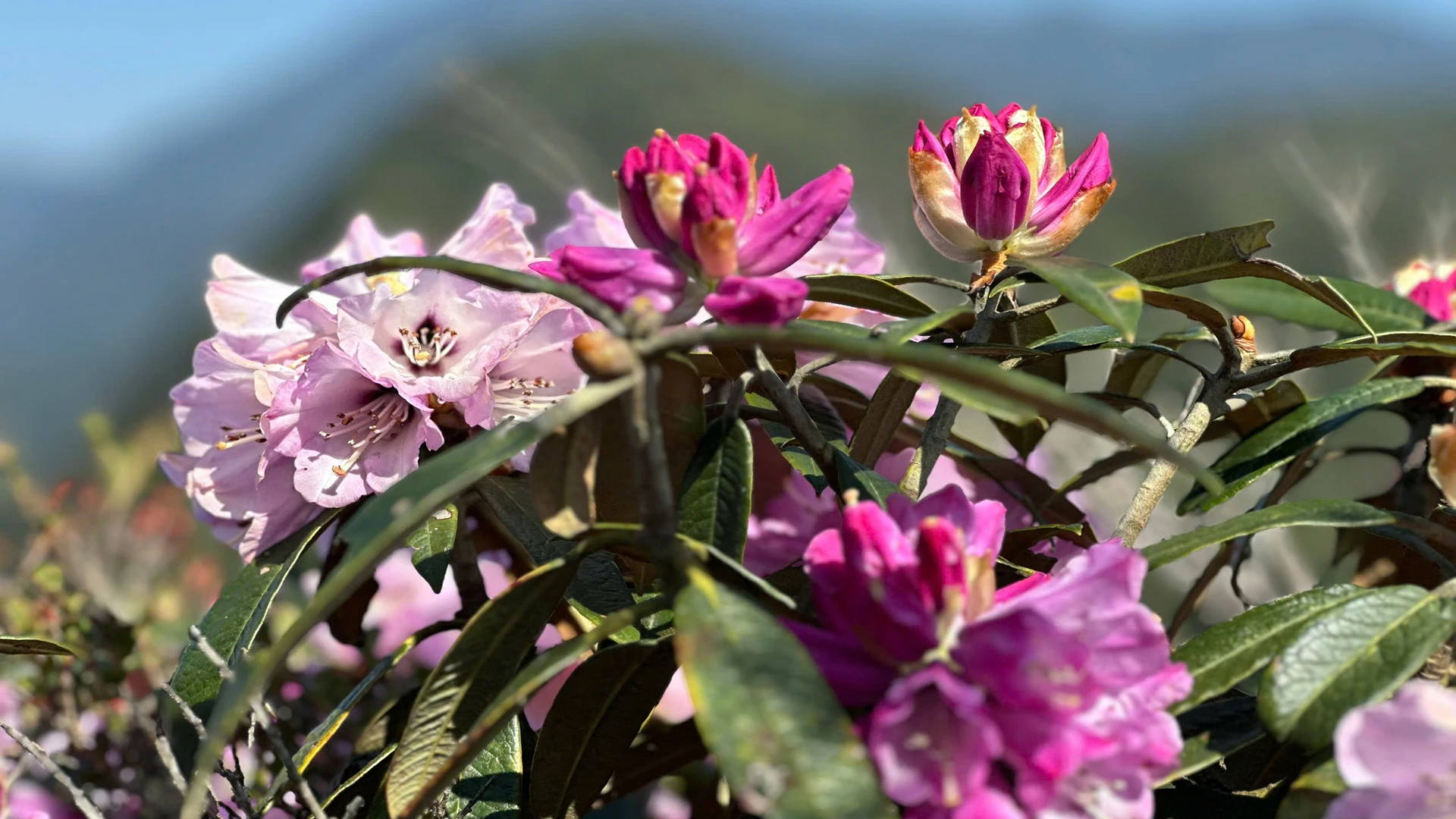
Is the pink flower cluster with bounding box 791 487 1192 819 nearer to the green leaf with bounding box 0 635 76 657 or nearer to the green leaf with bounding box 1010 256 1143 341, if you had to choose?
the green leaf with bounding box 1010 256 1143 341

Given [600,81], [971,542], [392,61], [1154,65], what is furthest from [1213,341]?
Answer: [392,61]

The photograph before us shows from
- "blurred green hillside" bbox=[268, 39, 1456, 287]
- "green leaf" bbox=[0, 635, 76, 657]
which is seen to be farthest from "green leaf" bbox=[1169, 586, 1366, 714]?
"blurred green hillside" bbox=[268, 39, 1456, 287]

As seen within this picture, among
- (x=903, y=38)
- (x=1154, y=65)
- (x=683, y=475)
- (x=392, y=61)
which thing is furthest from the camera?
(x=392, y=61)

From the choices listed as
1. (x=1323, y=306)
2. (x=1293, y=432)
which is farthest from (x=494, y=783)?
(x=1323, y=306)

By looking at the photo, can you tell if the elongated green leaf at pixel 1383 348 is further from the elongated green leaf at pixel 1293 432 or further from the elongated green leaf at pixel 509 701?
the elongated green leaf at pixel 509 701

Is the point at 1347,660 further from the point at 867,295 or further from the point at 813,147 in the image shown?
the point at 813,147

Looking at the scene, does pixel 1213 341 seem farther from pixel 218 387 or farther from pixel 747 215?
pixel 218 387
